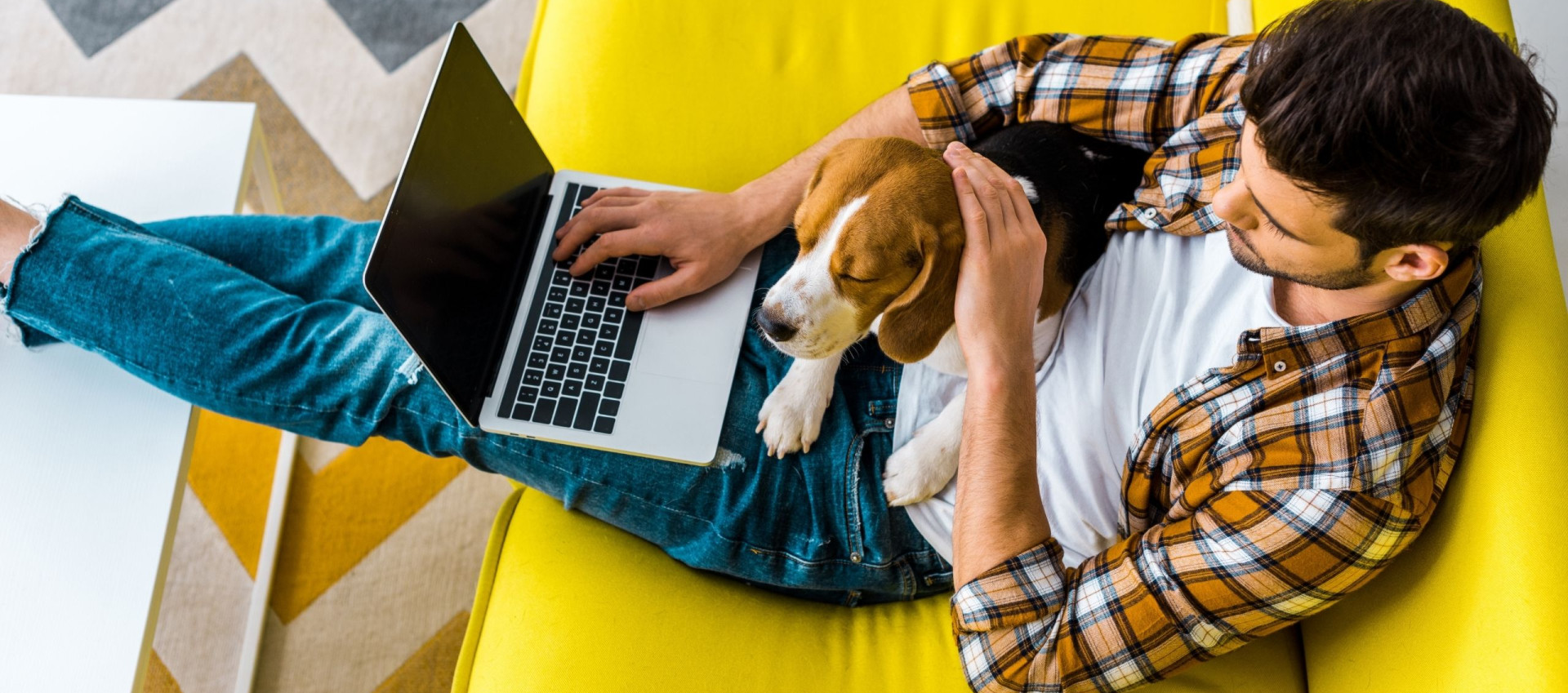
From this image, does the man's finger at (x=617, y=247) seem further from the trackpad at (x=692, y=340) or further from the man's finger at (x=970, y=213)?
the man's finger at (x=970, y=213)

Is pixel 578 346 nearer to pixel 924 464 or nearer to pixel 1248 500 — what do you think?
pixel 924 464

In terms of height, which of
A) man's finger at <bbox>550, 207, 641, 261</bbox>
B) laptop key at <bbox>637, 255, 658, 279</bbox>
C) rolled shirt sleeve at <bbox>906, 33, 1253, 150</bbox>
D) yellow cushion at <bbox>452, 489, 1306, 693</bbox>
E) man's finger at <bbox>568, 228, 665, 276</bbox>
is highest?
rolled shirt sleeve at <bbox>906, 33, 1253, 150</bbox>

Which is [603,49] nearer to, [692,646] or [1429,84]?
[692,646]

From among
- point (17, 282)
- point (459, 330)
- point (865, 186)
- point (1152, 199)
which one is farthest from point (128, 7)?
point (1152, 199)

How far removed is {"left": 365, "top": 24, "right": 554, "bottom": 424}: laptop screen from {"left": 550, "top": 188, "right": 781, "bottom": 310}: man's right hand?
0.11 m

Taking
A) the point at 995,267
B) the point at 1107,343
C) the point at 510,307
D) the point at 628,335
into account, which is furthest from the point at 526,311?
the point at 1107,343

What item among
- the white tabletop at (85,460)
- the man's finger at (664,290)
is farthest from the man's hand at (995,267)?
the white tabletop at (85,460)

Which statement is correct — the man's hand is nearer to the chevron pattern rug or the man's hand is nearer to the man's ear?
the man's ear

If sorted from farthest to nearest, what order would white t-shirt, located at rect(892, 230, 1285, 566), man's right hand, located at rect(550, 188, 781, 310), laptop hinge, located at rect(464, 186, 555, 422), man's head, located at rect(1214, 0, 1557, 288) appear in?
man's right hand, located at rect(550, 188, 781, 310), laptop hinge, located at rect(464, 186, 555, 422), white t-shirt, located at rect(892, 230, 1285, 566), man's head, located at rect(1214, 0, 1557, 288)

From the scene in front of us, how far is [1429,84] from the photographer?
1.03 meters

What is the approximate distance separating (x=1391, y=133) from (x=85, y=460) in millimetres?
1887

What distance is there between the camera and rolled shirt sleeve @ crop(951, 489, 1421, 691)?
1159mm

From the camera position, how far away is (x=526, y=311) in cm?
162

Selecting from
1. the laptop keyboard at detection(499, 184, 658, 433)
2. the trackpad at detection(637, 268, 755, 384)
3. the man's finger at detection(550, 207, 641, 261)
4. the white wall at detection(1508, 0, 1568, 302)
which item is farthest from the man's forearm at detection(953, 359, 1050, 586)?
the white wall at detection(1508, 0, 1568, 302)
